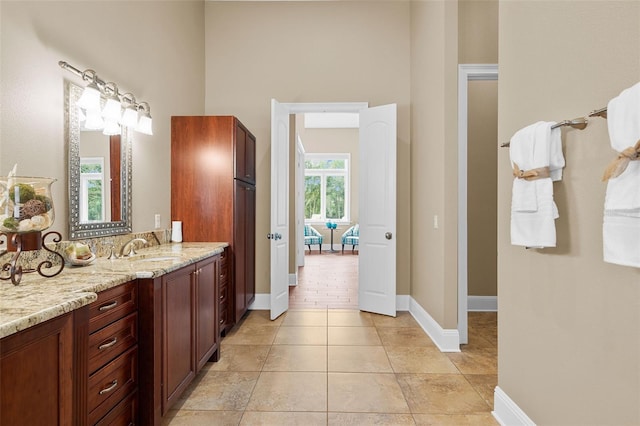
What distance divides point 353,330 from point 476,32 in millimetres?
3033

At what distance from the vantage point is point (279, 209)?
3.57 metres

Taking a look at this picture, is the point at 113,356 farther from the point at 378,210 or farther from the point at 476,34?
the point at 476,34

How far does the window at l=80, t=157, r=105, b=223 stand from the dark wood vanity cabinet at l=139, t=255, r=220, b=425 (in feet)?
2.40

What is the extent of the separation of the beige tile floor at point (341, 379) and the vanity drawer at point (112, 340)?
0.64m

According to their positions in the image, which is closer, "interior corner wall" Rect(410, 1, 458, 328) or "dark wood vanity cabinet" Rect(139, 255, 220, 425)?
"dark wood vanity cabinet" Rect(139, 255, 220, 425)

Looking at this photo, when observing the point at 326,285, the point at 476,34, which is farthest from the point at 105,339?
the point at 326,285

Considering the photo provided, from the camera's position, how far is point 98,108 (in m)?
2.04

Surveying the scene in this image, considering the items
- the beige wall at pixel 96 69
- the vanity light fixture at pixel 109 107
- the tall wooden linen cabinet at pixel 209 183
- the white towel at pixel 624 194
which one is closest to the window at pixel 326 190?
the beige wall at pixel 96 69

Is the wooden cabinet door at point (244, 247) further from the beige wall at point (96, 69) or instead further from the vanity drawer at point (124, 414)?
the vanity drawer at point (124, 414)

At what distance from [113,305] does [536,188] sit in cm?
195

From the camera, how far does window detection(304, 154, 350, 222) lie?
32.0 ft

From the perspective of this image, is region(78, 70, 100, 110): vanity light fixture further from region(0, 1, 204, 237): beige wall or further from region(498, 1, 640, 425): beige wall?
region(498, 1, 640, 425): beige wall

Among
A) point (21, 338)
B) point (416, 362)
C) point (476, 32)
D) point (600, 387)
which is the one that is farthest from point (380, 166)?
point (21, 338)

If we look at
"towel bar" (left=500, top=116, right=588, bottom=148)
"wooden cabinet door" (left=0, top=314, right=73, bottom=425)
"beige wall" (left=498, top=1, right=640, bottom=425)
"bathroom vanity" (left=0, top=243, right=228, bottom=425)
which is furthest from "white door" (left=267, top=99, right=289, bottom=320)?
"towel bar" (left=500, top=116, right=588, bottom=148)
